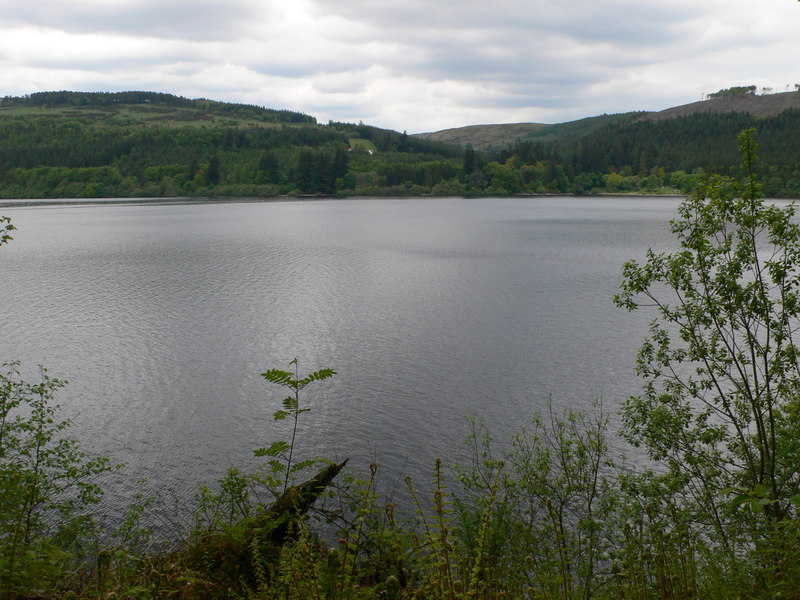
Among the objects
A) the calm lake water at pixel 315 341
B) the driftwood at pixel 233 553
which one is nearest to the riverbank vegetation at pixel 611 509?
the driftwood at pixel 233 553

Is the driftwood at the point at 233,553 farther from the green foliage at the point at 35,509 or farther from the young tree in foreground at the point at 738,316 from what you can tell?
the young tree in foreground at the point at 738,316

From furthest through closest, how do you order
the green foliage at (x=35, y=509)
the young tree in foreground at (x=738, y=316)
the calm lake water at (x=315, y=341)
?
the calm lake water at (x=315, y=341)
the young tree in foreground at (x=738, y=316)
the green foliage at (x=35, y=509)

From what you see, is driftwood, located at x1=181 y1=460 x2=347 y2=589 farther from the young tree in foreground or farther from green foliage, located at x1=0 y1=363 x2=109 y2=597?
the young tree in foreground

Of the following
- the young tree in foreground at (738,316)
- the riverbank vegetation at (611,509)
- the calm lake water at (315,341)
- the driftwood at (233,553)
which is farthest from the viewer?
the calm lake water at (315,341)

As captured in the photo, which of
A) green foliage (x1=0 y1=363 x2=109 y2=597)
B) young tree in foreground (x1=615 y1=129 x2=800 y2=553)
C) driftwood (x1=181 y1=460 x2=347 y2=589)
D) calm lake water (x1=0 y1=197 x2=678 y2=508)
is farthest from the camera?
calm lake water (x1=0 y1=197 x2=678 y2=508)

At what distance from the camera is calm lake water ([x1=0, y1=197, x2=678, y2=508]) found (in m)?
20.6

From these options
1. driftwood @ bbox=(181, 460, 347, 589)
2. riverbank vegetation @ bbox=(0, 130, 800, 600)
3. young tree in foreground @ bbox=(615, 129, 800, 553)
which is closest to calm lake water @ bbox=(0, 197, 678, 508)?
riverbank vegetation @ bbox=(0, 130, 800, 600)

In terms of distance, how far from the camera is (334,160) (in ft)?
638

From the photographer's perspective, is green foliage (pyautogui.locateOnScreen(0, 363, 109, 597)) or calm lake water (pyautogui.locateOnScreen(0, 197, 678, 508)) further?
calm lake water (pyautogui.locateOnScreen(0, 197, 678, 508))

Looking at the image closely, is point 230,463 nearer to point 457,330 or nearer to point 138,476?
point 138,476

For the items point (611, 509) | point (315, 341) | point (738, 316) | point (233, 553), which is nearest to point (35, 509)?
point (233, 553)

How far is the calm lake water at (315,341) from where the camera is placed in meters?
20.6

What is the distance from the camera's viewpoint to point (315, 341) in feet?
105

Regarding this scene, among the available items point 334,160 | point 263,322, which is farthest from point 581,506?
point 334,160
